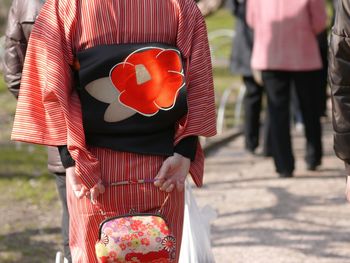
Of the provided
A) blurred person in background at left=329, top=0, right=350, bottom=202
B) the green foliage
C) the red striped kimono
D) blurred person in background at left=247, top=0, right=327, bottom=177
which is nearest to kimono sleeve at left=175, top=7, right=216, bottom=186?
the red striped kimono

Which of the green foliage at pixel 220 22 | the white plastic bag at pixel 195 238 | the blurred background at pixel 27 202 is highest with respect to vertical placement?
the white plastic bag at pixel 195 238

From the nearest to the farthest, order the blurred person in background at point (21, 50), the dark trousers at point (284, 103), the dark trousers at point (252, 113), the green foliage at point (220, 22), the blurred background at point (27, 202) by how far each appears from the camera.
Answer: the blurred person in background at point (21, 50)
the blurred background at point (27, 202)
the dark trousers at point (284, 103)
the dark trousers at point (252, 113)
the green foliage at point (220, 22)

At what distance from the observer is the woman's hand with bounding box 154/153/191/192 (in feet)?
11.3

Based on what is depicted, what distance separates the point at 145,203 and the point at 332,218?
3567mm

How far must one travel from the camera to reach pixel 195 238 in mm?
4625

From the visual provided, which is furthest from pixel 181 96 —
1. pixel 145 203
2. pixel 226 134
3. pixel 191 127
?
pixel 226 134

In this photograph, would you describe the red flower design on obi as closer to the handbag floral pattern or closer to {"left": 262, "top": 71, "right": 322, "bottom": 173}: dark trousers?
the handbag floral pattern

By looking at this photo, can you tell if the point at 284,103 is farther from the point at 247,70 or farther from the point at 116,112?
the point at 116,112

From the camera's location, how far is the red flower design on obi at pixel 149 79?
11.2 ft

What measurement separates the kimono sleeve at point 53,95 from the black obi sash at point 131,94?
0.06m

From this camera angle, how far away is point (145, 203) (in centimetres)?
349

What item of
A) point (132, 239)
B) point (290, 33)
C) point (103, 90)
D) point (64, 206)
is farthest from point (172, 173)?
point (290, 33)

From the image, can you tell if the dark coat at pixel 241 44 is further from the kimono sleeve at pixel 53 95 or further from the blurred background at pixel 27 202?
the kimono sleeve at pixel 53 95

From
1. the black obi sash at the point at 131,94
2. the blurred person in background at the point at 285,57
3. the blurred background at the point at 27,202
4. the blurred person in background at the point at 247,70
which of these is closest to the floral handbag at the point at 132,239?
the black obi sash at the point at 131,94
